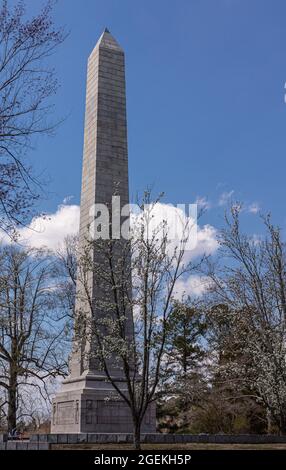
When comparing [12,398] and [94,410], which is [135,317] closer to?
[94,410]

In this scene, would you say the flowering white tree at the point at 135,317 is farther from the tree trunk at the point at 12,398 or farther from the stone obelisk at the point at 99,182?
the tree trunk at the point at 12,398

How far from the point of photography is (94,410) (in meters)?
19.8

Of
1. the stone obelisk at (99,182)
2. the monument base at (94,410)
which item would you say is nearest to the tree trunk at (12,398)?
the stone obelisk at (99,182)

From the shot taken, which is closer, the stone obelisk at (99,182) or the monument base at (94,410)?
the monument base at (94,410)

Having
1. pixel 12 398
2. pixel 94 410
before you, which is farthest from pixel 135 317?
pixel 12 398

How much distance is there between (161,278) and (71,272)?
17006 millimetres

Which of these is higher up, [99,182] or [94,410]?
[99,182]

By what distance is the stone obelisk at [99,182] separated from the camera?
19875 millimetres

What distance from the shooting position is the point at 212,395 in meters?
31.5

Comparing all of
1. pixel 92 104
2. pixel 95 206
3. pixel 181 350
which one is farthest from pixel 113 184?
pixel 181 350

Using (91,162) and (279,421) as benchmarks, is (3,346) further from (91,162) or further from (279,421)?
(279,421)

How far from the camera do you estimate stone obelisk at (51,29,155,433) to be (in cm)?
1988

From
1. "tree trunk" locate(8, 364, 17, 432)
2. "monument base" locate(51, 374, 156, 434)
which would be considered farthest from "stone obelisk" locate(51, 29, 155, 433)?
"tree trunk" locate(8, 364, 17, 432)

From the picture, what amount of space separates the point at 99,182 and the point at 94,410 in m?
8.09
